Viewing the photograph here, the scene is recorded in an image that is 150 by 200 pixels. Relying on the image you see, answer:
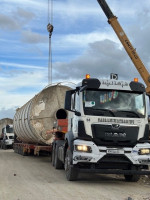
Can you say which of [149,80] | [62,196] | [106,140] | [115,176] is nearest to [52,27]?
[149,80]

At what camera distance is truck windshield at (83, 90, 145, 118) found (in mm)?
9578

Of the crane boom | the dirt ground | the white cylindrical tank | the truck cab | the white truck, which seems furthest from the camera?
the truck cab

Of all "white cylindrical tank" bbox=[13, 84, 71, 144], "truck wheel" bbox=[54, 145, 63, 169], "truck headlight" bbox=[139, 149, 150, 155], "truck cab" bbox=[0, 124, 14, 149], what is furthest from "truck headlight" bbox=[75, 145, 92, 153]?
"truck cab" bbox=[0, 124, 14, 149]

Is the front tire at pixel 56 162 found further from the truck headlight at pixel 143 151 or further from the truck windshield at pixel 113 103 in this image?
the truck headlight at pixel 143 151

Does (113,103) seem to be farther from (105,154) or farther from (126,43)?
(126,43)

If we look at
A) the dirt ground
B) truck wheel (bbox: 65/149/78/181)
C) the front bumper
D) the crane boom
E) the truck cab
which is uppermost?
the crane boom

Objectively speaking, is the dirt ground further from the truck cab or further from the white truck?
the truck cab

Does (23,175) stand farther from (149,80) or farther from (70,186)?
(149,80)

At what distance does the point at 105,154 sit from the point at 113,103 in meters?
1.41

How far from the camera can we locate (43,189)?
859cm

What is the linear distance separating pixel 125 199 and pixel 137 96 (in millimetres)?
3322

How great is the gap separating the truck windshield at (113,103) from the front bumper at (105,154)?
0.85m

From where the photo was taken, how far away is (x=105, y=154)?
9.30 m

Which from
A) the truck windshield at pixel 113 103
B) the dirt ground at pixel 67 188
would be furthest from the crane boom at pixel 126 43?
the truck windshield at pixel 113 103
